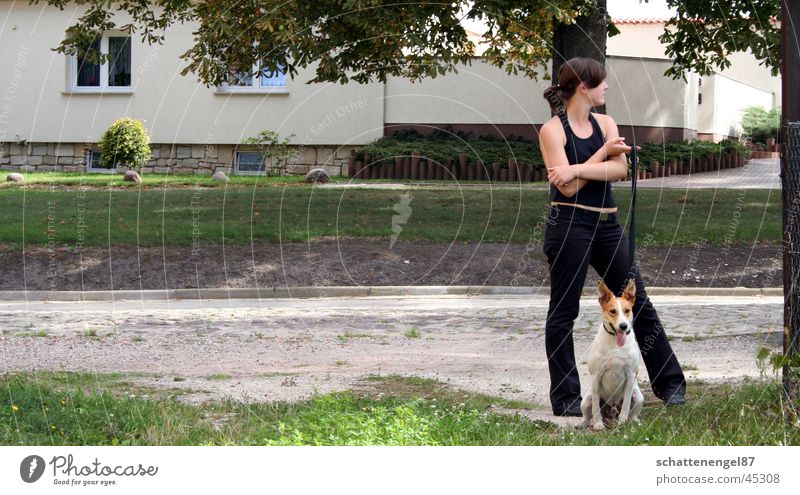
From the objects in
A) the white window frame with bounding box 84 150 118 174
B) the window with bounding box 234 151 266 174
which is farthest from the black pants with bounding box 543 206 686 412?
the white window frame with bounding box 84 150 118 174

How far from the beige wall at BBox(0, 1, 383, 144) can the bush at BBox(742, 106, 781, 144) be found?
526 inches

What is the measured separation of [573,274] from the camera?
676 centimetres

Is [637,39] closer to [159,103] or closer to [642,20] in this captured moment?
[642,20]

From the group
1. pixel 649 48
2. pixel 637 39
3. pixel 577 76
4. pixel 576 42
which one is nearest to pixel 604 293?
pixel 577 76

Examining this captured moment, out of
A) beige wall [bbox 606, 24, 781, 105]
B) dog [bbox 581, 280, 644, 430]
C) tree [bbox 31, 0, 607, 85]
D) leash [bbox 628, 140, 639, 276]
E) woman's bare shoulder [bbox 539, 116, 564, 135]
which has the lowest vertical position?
dog [bbox 581, 280, 644, 430]

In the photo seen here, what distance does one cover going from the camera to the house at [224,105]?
102ft

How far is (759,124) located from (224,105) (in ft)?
58.0

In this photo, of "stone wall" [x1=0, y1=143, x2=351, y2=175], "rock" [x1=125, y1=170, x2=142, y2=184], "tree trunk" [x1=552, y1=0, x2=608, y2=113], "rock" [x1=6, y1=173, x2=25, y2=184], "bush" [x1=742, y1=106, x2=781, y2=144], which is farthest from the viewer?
"bush" [x1=742, y1=106, x2=781, y2=144]

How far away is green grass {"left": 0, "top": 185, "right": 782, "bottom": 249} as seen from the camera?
19234mm

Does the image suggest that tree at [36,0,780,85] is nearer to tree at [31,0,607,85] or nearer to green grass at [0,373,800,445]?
tree at [31,0,607,85]

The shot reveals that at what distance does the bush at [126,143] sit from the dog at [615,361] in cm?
2443

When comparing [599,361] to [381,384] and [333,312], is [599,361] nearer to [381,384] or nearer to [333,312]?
[381,384]

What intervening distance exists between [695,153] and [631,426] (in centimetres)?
2567

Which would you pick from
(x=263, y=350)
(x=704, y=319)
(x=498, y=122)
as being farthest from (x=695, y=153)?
(x=263, y=350)
